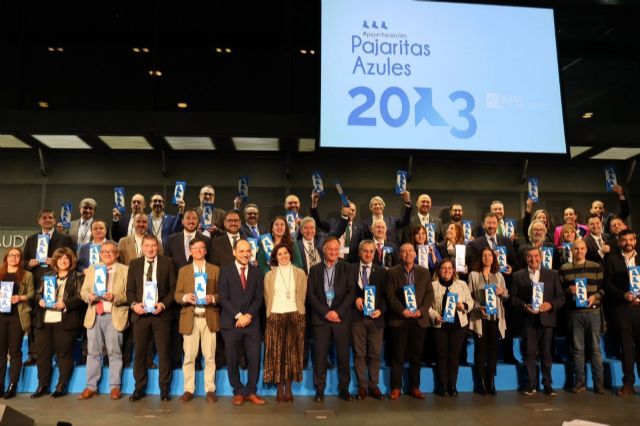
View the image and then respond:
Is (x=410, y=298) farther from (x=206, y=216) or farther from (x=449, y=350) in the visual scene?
(x=206, y=216)

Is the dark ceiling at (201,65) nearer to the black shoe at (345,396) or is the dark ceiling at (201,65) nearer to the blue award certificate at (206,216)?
the blue award certificate at (206,216)

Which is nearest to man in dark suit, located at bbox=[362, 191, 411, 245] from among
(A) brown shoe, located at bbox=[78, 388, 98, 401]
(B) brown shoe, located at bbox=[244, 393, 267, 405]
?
(B) brown shoe, located at bbox=[244, 393, 267, 405]

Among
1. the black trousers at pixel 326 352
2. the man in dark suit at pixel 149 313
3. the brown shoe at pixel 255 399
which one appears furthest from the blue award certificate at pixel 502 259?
the man in dark suit at pixel 149 313

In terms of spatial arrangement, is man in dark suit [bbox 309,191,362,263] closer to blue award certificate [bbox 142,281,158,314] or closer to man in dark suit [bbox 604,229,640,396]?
blue award certificate [bbox 142,281,158,314]

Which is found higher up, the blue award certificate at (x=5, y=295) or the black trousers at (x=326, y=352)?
the blue award certificate at (x=5, y=295)

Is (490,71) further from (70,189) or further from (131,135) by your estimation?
(70,189)

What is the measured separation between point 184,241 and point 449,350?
2.98m

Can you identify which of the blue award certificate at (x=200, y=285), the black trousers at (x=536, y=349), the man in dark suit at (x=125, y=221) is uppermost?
the man in dark suit at (x=125, y=221)

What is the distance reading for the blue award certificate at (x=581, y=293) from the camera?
5.14 metres

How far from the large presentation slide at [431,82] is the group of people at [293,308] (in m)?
1.50

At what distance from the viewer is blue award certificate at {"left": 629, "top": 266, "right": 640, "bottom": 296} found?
17.0ft

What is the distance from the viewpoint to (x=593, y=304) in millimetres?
5258

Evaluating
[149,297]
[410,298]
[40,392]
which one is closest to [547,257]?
[410,298]

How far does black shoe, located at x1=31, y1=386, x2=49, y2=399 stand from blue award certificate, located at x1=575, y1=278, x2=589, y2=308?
5.35 meters
